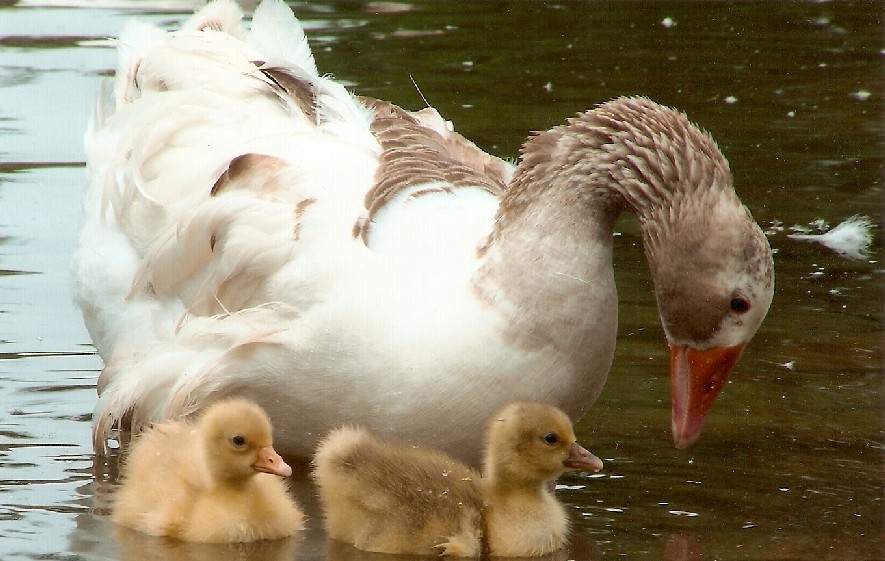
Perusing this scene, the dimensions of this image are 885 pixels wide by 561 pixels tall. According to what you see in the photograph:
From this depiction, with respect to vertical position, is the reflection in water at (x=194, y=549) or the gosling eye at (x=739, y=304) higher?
the gosling eye at (x=739, y=304)

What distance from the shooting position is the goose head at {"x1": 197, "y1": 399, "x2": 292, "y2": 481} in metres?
5.84

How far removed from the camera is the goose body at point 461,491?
18.7 ft

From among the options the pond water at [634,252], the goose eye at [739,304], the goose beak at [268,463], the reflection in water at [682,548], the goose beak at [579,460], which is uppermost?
the goose eye at [739,304]

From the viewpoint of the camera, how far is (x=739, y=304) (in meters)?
5.73

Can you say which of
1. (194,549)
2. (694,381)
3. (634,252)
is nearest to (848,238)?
(634,252)

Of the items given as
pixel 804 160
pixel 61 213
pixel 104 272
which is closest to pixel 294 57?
pixel 104 272

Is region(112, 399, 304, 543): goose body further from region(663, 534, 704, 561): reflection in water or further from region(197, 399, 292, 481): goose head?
region(663, 534, 704, 561): reflection in water

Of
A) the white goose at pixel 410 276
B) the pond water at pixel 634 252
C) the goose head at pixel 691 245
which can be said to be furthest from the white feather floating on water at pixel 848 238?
the goose head at pixel 691 245

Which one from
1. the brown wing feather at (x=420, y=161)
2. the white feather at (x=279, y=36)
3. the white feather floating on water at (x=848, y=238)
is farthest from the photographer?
the white feather floating on water at (x=848, y=238)

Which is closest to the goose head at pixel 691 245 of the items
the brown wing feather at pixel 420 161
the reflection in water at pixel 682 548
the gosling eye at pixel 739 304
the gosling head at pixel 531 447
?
the gosling eye at pixel 739 304

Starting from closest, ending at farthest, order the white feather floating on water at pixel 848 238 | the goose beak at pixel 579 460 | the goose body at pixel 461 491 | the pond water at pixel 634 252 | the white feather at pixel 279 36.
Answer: the goose body at pixel 461 491
the goose beak at pixel 579 460
the pond water at pixel 634 252
the white feather at pixel 279 36
the white feather floating on water at pixel 848 238

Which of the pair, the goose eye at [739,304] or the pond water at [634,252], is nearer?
the goose eye at [739,304]

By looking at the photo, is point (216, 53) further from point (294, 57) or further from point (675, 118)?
point (675, 118)

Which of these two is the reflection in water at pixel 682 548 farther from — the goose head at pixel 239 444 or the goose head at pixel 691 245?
the goose head at pixel 239 444
